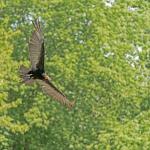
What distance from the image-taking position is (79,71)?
3050cm

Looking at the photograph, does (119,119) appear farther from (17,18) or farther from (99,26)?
(17,18)

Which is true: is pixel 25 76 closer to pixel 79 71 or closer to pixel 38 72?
pixel 38 72

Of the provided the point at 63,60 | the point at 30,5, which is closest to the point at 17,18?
the point at 30,5

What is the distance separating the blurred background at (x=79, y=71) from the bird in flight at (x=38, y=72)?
68.0 ft

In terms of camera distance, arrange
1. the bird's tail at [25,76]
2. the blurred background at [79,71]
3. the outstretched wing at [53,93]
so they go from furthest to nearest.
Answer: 1. the blurred background at [79,71]
2. the bird's tail at [25,76]
3. the outstretched wing at [53,93]

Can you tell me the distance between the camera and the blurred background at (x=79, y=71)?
29609mm

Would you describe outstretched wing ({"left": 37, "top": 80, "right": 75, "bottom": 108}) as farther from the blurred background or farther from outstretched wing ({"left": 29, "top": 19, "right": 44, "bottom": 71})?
the blurred background

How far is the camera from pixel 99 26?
3075 centimetres

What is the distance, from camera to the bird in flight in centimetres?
741

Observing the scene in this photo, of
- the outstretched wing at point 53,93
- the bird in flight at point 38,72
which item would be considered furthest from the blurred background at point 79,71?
the outstretched wing at point 53,93

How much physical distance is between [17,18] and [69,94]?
429cm

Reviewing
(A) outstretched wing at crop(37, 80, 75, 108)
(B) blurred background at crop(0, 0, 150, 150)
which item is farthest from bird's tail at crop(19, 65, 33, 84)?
(B) blurred background at crop(0, 0, 150, 150)

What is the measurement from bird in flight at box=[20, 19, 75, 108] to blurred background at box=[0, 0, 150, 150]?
68.0 feet

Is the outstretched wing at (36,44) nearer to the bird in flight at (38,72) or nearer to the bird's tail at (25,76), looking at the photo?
the bird in flight at (38,72)
